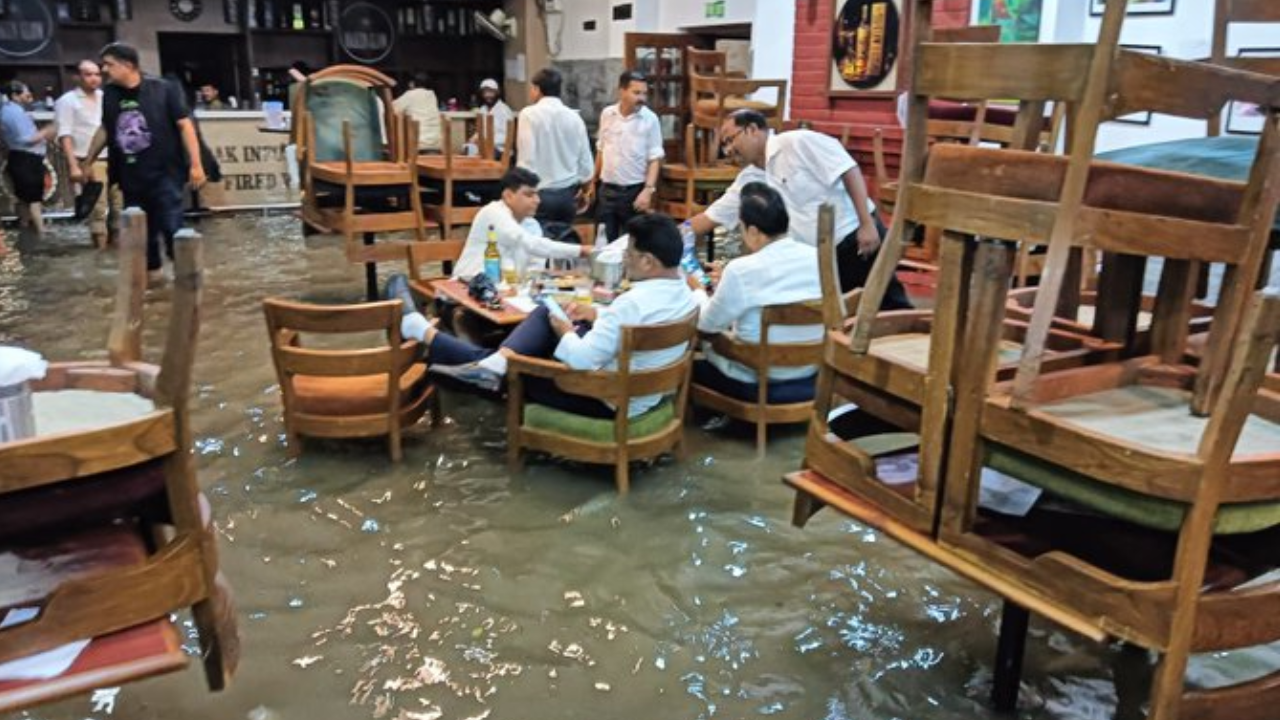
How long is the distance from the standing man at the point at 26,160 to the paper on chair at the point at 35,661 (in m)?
8.64

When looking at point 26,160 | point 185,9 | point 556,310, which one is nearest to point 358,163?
point 556,310

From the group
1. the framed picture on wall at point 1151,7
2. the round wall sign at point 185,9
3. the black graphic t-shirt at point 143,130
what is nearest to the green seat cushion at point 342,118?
the black graphic t-shirt at point 143,130

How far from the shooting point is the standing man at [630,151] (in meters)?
6.93

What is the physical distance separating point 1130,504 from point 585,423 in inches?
93.8

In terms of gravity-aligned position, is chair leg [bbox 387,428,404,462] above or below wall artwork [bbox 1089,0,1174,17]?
below

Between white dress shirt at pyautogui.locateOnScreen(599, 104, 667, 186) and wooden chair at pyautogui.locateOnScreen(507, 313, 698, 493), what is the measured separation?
3.29 m

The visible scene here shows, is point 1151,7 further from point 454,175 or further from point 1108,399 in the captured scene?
point 1108,399

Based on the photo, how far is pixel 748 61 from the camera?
10102mm

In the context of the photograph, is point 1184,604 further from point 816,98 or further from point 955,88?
point 816,98

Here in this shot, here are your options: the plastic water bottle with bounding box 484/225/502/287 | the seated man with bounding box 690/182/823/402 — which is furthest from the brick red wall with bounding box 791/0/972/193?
the seated man with bounding box 690/182/823/402

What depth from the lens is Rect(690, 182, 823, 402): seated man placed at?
4.13 metres

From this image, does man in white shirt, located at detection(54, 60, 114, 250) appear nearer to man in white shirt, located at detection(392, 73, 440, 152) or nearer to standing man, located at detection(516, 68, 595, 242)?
man in white shirt, located at detection(392, 73, 440, 152)

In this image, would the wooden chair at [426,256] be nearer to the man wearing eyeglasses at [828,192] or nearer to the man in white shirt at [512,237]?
the man in white shirt at [512,237]

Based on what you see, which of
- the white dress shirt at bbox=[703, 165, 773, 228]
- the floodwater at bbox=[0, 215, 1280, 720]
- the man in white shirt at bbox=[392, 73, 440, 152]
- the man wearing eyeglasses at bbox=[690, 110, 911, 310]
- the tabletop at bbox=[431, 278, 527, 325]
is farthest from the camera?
the man in white shirt at bbox=[392, 73, 440, 152]
